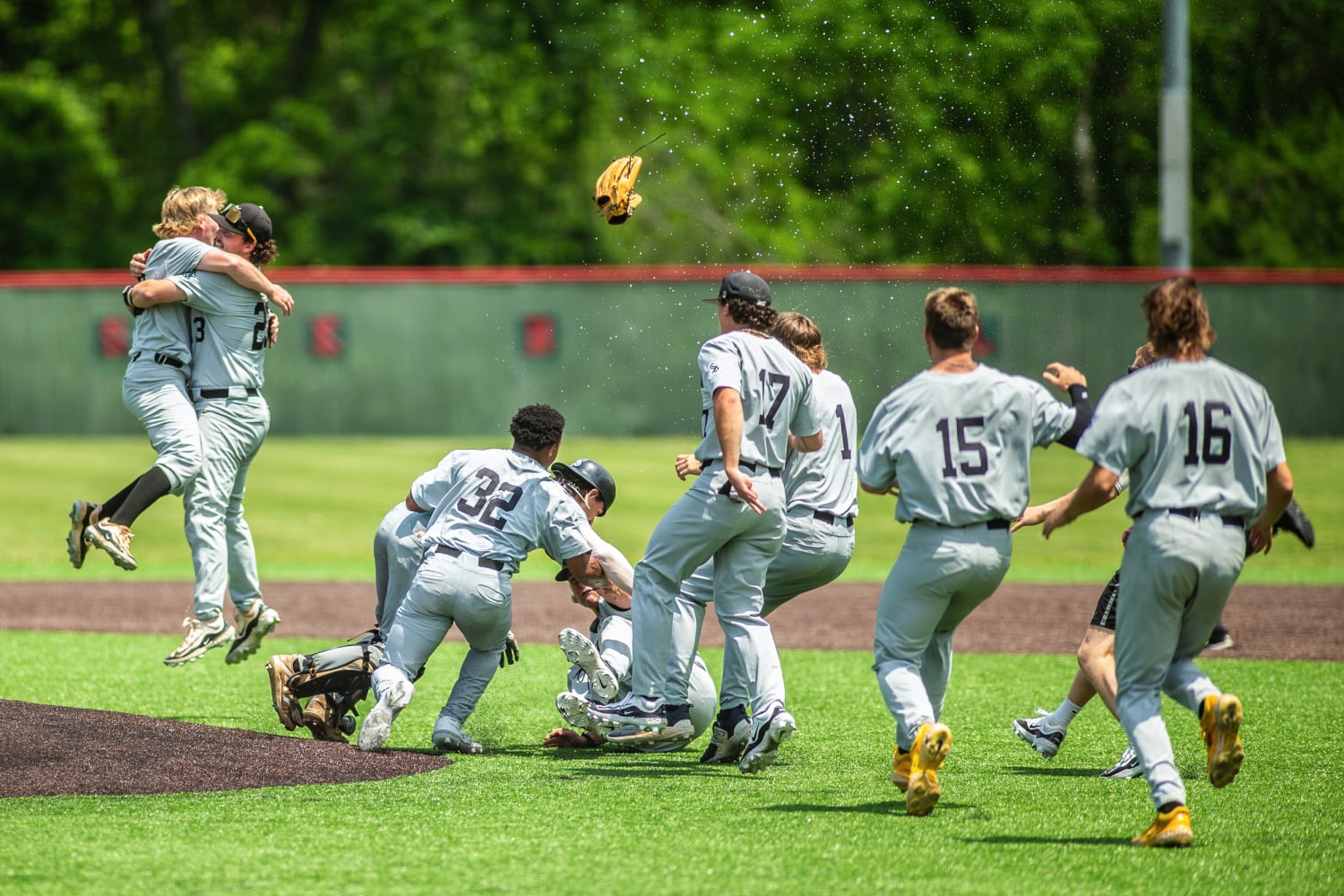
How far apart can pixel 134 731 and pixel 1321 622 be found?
883 centimetres

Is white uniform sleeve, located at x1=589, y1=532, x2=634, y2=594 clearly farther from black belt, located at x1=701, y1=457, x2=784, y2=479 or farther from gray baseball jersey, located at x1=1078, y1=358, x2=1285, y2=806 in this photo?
gray baseball jersey, located at x1=1078, y1=358, x2=1285, y2=806

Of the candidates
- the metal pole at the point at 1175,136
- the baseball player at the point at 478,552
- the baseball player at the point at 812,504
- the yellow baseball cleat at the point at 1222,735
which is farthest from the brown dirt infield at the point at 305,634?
the metal pole at the point at 1175,136

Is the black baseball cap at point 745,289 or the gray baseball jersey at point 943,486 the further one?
the black baseball cap at point 745,289

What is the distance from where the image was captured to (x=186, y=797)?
18.2 ft

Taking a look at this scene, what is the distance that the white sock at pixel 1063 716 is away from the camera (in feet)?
21.7

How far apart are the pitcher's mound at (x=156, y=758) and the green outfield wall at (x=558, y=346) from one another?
64.6 feet

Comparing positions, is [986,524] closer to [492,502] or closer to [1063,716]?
[1063,716]

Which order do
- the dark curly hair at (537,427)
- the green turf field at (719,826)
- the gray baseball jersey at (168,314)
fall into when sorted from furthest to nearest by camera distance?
the gray baseball jersey at (168,314), the dark curly hair at (537,427), the green turf field at (719,826)

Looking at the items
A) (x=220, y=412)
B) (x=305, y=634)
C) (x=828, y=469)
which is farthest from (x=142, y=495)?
(x=305, y=634)

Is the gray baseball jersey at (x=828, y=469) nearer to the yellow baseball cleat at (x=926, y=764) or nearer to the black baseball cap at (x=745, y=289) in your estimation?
the black baseball cap at (x=745, y=289)

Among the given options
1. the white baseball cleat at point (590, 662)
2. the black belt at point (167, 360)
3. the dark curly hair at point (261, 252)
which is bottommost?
the white baseball cleat at point (590, 662)

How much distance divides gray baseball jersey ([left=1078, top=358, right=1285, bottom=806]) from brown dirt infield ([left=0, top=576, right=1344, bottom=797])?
2.80m

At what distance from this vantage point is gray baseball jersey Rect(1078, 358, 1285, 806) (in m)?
4.94

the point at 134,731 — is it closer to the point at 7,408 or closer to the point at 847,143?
the point at 7,408
